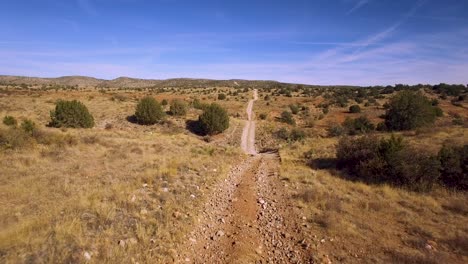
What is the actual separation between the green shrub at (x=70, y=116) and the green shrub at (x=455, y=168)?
28245 millimetres

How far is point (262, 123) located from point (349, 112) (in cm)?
1573

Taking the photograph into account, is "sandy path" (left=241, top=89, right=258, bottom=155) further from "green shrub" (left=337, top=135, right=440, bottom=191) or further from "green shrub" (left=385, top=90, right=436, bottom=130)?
"green shrub" (left=385, top=90, right=436, bottom=130)

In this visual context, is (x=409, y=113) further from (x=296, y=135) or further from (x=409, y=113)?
(x=296, y=135)

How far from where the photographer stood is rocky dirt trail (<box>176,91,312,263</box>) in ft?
22.1

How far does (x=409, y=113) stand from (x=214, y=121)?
1934 centimetres

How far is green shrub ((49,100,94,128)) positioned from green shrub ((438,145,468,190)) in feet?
92.7

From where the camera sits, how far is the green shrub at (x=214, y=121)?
30859 millimetres

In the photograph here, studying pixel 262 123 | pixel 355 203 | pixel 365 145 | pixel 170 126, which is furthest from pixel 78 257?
pixel 262 123

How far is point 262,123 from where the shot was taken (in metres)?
36.9

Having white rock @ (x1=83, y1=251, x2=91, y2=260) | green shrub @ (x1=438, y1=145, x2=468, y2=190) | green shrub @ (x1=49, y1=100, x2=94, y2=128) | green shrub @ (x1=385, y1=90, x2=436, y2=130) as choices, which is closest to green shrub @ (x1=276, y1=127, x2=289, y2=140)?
green shrub @ (x1=385, y1=90, x2=436, y2=130)

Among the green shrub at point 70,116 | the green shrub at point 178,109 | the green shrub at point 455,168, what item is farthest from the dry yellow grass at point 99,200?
the green shrub at point 178,109

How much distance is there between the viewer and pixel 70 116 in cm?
2802

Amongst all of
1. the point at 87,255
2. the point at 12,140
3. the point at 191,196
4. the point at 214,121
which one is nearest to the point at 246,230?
the point at 191,196

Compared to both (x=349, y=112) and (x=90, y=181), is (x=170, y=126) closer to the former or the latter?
(x=90, y=181)
